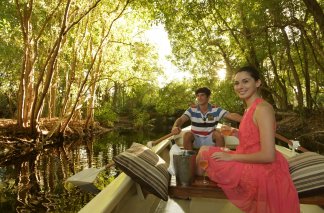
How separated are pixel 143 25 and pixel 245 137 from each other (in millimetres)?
17784

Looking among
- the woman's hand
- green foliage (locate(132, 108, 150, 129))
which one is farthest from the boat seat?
green foliage (locate(132, 108, 150, 129))

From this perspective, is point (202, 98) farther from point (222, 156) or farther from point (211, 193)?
point (222, 156)

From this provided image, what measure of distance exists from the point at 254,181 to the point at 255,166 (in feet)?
0.40

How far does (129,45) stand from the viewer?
1991 cm

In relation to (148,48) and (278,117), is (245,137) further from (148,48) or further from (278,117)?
(278,117)

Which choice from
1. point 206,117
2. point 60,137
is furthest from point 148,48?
point 206,117

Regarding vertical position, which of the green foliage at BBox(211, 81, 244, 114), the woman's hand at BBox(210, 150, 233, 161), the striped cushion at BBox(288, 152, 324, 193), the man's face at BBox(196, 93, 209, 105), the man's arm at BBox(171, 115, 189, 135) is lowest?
the striped cushion at BBox(288, 152, 324, 193)

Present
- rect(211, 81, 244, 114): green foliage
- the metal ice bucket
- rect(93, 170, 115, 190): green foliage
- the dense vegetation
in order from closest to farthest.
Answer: the metal ice bucket < rect(93, 170, 115, 190): green foliage < the dense vegetation < rect(211, 81, 244, 114): green foliage

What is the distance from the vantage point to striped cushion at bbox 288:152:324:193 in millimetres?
2973

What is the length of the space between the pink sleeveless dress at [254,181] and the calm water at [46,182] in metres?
5.13

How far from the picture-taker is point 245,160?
262cm

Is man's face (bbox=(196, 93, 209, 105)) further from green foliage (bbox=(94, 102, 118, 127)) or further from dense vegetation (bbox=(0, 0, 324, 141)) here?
green foliage (bbox=(94, 102, 118, 127))

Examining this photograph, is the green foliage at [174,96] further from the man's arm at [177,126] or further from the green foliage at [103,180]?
the man's arm at [177,126]

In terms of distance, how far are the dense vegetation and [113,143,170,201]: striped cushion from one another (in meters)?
9.48
